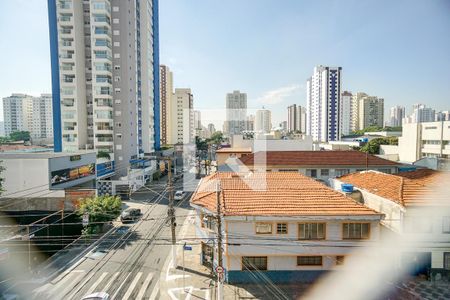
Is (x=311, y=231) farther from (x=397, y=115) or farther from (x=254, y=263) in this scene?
(x=397, y=115)

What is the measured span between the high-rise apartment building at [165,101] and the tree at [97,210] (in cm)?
7041

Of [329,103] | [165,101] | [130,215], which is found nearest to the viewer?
[130,215]

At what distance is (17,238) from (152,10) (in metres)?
50.4

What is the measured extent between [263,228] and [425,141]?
4145cm

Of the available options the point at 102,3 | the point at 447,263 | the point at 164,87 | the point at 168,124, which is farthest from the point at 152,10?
the point at 447,263

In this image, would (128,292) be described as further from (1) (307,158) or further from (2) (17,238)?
(1) (307,158)

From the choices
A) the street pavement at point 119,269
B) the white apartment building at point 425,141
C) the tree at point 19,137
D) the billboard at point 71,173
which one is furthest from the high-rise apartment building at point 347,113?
the tree at point 19,137

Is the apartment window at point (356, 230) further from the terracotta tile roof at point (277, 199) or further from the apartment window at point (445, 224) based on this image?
the apartment window at point (445, 224)

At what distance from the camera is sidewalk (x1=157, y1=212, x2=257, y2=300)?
13.1 meters

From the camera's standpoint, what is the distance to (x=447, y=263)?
1441 centimetres

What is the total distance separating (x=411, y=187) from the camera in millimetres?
16000

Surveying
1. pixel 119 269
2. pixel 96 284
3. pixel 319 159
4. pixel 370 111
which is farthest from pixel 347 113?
pixel 96 284

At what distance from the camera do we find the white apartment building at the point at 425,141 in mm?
38356

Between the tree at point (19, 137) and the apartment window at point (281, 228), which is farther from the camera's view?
the tree at point (19, 137)
